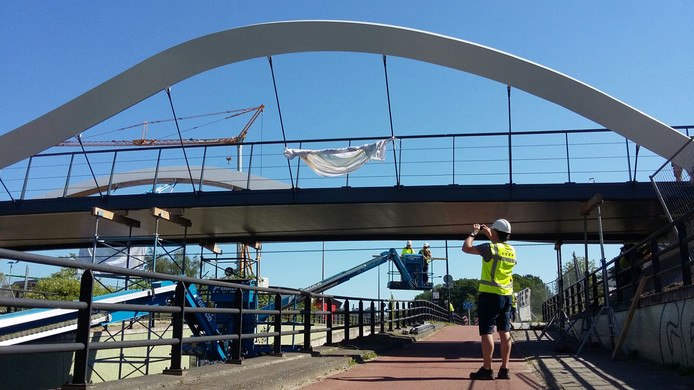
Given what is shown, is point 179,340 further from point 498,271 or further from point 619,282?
point 619,282

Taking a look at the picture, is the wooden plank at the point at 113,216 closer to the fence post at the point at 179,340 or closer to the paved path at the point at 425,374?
the paved path at the point at 425,374

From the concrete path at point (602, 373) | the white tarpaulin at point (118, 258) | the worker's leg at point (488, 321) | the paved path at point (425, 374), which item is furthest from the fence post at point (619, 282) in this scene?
the white tarpaulin at point (118, 258)

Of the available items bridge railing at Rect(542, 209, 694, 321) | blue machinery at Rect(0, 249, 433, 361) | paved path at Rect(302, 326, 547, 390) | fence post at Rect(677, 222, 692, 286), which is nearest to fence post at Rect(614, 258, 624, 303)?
bridge railing at Rect(542, 209, 694, 321)

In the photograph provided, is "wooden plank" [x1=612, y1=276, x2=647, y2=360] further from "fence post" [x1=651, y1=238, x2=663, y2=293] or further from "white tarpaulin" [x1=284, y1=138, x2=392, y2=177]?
"white tarpaulin" [x1=284, y1=138, x2=392, y2=177]

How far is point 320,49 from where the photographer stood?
16891 millimetres

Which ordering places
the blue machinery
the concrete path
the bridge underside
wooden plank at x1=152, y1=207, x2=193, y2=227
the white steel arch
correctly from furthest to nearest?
wooden plank at x1=152, y1=207, x2=193, y2=227 < the white steel arch < the bridge underside < the blue machinery < the concrete path

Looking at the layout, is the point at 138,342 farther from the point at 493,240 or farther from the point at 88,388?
the point at 493,240

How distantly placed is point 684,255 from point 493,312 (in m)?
2.44

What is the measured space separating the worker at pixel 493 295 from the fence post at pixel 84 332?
417 cm

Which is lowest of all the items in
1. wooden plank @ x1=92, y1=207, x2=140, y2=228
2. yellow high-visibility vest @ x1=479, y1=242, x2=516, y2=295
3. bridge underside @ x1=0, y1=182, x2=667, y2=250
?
yellow high-visibility vest @ x1=479, y1=242, x2=516, y2=295

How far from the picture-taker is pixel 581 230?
1864 centimetres

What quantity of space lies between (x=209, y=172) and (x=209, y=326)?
91.1ft

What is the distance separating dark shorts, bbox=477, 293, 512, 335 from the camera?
271 inches

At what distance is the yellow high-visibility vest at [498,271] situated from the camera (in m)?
6.90
